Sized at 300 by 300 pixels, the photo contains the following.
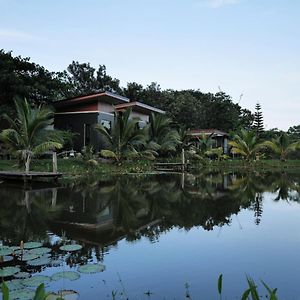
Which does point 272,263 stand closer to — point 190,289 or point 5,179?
point 190,289

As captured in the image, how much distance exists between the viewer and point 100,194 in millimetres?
11734

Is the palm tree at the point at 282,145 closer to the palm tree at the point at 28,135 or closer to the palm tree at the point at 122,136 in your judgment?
the palm tree at the point at 122,136

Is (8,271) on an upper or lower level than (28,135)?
lower

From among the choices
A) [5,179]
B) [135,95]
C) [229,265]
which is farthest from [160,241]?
[135,95]

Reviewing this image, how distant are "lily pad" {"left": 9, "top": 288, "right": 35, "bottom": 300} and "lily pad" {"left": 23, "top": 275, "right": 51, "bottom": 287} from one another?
0.66ft

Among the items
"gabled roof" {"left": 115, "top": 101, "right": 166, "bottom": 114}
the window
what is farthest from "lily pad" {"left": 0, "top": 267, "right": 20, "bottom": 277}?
"gabled roof" {"left": 115, "top": 101, "right": 166, "bottom": 114}

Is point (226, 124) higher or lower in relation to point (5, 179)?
higher

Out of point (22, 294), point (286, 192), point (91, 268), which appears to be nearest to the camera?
point (22, 294)

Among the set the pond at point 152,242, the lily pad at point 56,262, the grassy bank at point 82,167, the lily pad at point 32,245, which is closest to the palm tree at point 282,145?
the grassy bank at point 82,167

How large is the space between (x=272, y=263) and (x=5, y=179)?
1283 cm

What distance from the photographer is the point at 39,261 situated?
480 cm

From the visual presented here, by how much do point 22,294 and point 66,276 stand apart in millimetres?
677

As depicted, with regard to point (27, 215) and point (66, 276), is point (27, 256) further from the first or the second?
point (27, 215)

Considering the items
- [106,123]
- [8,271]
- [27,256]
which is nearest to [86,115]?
[106,123]
